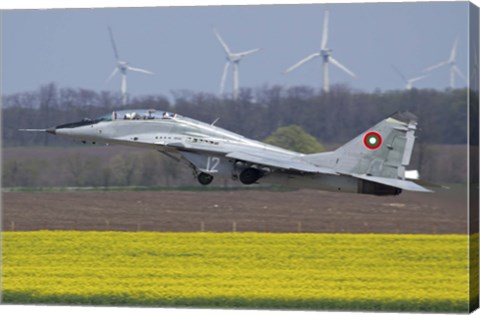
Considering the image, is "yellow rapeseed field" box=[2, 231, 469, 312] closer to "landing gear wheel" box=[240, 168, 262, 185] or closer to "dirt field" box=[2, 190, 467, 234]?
"dirt field" box=[2, 190, 467, 234]

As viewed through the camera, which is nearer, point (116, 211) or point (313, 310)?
point (313, 310)

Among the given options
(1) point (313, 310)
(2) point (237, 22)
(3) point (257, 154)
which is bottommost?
(1) point (313, 310)

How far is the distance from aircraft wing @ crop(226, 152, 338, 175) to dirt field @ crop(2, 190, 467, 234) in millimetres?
1683

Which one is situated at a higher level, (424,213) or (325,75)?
(325,75)

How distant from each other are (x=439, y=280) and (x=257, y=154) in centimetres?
524

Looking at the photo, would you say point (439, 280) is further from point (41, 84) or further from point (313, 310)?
point (41, 84)

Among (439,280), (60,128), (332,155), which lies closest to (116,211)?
(60,128)

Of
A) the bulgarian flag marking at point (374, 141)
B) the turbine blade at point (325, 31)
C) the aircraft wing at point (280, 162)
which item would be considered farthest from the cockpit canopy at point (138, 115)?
the bulgarian flag marking at point (374, 141)

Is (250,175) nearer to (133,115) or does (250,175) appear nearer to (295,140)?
(295,140)

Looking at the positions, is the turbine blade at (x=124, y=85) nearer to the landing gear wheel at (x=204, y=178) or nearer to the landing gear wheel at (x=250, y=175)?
the landing gear wheel at (x=204, y=178)

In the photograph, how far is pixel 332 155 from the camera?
4050 centimetres

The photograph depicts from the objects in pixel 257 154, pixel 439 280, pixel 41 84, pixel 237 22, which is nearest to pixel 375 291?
pixel 439 280

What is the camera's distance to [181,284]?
41.1 meters

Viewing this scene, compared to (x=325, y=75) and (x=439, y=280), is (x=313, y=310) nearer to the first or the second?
(x=439, y=280)
